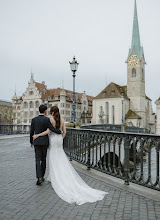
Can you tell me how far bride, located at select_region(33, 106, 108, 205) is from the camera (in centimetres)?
478

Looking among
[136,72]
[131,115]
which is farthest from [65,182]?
[136,72]

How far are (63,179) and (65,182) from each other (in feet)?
0.36

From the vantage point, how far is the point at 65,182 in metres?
5.50

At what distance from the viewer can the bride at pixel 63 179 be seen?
4.78 meters

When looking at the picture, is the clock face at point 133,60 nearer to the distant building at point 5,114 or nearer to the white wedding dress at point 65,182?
the distant building at point 5,114

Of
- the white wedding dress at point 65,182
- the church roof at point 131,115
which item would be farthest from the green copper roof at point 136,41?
the white wedding dress at point 65,182

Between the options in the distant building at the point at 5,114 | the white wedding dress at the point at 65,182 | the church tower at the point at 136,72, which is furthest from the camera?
the church tower at the point at 136,72

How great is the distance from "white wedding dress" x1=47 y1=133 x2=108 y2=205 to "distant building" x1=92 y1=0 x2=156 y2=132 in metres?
67.7

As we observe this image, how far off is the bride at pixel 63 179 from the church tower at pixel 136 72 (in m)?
72.5

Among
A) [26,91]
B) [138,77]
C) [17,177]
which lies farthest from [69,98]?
[17,177]

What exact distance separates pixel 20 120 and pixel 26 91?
428 inches

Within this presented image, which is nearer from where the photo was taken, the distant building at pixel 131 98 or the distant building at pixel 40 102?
the distant building at pixel 131 98

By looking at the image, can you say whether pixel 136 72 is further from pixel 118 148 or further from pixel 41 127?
pixel 41 127

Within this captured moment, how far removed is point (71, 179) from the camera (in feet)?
18.3
